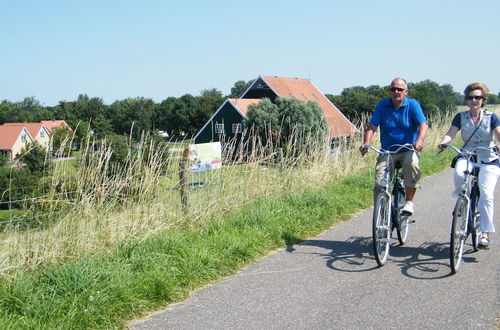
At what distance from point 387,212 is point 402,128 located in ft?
3.59

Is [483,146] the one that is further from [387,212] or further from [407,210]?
[387,212]

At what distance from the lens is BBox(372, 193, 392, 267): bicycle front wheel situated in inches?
208

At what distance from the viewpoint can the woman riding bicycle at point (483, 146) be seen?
5559 mm

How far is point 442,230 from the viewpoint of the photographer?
7051 mm

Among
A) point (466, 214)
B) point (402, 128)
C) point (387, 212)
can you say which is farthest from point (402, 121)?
point (466, 214)

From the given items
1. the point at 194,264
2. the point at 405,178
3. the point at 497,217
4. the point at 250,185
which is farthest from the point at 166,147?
the point at 497,217

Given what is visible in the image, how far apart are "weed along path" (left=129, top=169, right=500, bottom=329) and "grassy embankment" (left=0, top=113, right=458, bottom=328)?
0.97 ft

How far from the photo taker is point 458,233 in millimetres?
5145

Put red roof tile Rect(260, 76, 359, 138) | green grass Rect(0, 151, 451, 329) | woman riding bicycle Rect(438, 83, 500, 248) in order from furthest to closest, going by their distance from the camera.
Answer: red roof tile Rect(260, 76, 359, 138), woman riding bicycle Rect(438, 83, 500, 248), green grass Rect(0, 151, 451, 329)

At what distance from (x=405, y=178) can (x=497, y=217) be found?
2.73m

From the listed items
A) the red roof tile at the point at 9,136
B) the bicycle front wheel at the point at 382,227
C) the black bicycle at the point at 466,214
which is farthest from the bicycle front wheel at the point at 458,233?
the red roof tile at the point at 9,136

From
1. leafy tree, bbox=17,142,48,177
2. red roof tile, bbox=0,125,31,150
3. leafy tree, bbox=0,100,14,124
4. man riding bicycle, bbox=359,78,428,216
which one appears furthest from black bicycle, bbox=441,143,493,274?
leafy tree, bbox=0,100,14,124

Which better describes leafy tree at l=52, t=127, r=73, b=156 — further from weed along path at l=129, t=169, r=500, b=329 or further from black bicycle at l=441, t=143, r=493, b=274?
black bicycle at l=441, t=143, r=493, b=274

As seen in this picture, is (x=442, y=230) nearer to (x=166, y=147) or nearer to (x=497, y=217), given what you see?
(x=497, y=217)
